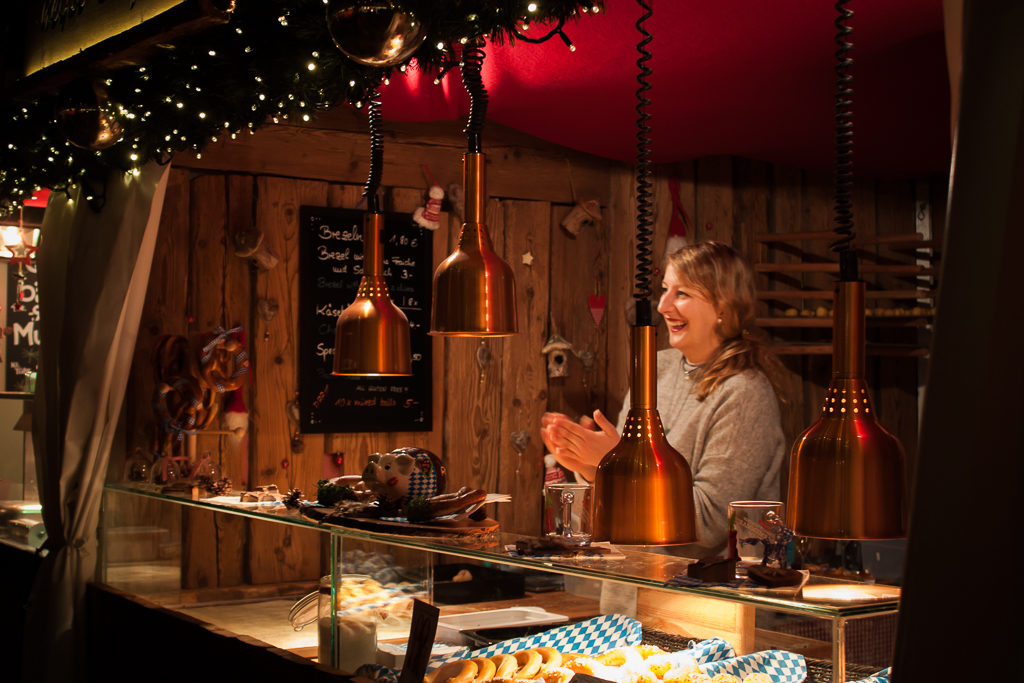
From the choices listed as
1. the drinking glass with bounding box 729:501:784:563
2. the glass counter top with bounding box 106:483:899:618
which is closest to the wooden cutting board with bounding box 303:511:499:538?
the glass counter top with bounding box 106:483:899:618

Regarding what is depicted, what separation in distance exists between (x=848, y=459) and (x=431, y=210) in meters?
3.69

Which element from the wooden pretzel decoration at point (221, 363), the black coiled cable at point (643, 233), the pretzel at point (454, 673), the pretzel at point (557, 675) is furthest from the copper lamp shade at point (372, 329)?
the wooden pretzel decoration at point (221, 363)

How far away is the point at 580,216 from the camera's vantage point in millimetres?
5066

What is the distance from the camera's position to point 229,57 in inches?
107

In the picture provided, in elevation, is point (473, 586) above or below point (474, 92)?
below

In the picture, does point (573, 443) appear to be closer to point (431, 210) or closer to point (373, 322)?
point (373, 322)

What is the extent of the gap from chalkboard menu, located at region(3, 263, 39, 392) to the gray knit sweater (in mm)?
2853

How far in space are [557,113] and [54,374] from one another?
223 cm

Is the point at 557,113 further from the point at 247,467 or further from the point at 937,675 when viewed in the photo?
the point at 937,675

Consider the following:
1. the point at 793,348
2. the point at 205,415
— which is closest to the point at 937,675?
the point at 205,415

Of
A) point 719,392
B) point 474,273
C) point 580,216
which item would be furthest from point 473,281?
point 580,216

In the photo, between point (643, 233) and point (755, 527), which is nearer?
point (643, 233)

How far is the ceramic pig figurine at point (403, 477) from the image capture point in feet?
8.21

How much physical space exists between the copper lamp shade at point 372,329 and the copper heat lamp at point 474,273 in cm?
37
